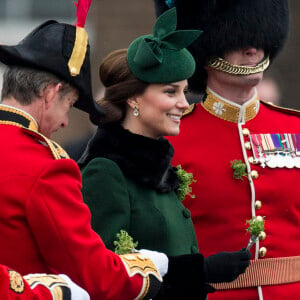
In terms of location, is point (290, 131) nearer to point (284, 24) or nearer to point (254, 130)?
point (254, 130)

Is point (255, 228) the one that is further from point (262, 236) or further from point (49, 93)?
point (49, 93)

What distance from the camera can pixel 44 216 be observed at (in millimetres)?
3799

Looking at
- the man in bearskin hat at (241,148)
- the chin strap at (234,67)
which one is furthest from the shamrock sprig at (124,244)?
the chin strap at (234,67)

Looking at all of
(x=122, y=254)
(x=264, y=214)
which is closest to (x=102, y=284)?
(x=122, y=254)

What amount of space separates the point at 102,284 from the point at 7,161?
1.67 ft

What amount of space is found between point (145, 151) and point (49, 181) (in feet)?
3.28

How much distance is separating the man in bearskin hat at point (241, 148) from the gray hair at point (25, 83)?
160 cm

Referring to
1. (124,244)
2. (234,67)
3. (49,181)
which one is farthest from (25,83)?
(234,67)

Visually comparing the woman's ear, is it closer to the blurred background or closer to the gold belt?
the gold belt

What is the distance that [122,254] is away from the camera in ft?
14.5

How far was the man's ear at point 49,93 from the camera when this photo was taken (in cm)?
399

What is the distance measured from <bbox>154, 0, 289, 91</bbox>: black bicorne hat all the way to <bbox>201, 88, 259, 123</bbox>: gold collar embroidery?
4.5 inches

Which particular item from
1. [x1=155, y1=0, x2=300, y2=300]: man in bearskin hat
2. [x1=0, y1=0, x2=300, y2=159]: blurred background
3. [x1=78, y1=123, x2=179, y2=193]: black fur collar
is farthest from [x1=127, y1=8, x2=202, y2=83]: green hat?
[x1=0, y1=0, x2=300, y2=159]: blurred background

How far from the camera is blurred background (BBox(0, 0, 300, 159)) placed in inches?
416
